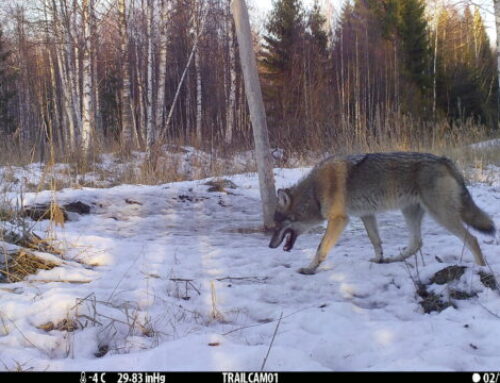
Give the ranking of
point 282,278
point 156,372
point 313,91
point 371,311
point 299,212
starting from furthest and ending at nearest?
point 313,91
point 299,212
point 282,278
point 371,311
point 156,372

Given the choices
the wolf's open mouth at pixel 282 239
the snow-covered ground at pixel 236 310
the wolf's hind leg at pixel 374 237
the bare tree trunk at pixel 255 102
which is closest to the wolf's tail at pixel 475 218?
the snow-covered ground at pixel 236 310

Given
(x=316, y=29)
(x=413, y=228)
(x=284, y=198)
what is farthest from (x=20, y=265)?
(x=316, y=29)

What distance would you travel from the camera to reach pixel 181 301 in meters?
2.98

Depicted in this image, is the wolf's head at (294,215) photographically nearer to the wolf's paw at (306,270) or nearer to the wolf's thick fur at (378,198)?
the wolf's thick fur at (378,198)

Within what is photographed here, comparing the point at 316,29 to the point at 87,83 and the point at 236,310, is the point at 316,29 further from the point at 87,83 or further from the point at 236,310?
the point at 236,310

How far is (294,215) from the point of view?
4551mm

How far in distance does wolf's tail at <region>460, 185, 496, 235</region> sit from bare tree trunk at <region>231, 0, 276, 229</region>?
2.41 meters

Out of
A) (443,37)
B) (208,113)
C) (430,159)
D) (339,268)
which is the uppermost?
(443,37)

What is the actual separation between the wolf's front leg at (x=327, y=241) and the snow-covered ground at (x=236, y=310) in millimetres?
98

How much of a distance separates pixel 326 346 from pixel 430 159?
8.12ft

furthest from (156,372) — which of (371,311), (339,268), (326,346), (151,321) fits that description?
(339,268)

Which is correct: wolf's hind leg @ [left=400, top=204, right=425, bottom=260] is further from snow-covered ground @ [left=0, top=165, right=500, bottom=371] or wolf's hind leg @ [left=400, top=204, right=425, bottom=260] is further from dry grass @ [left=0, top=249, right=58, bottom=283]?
dry grass @ [left=0, top=249, right=58, bottom=283]

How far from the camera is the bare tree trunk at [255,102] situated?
17.4 feet

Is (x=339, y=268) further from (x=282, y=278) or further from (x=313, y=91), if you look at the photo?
(x=313, y=91)
